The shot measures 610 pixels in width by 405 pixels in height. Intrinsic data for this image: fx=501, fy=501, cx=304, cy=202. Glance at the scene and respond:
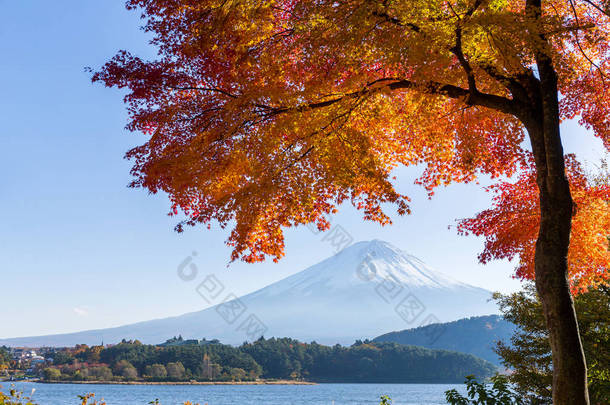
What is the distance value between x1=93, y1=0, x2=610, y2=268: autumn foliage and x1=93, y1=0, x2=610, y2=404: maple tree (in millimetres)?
18

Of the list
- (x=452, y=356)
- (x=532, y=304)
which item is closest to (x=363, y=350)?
(x=452, y=356)

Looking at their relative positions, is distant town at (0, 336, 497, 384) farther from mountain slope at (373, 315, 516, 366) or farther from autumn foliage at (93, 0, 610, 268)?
autumn foliage at (93, 0, 610, 268)

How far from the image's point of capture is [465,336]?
106 m

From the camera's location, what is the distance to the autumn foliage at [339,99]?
16.9ft

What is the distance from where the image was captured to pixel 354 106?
600 centimetres

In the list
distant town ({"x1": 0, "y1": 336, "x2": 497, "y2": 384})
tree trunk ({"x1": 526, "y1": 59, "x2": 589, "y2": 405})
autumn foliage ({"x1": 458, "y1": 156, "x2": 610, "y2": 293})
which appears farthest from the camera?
distant town ({"x1": 0, "y1": 336, "x2": 497, "y2": 384})

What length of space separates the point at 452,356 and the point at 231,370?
107 feet

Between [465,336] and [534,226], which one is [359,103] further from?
[465,336]

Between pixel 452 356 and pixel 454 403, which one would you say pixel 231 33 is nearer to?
pixel 454 403

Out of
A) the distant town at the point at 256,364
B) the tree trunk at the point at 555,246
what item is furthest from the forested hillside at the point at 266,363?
the tree trunk at the point at 555,246

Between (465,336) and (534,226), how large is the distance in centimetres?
10713

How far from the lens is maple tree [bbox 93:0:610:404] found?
5.05m

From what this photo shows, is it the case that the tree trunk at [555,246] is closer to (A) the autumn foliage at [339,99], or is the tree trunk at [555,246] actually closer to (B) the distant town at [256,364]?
(A) the autumn foliage at [339,99]

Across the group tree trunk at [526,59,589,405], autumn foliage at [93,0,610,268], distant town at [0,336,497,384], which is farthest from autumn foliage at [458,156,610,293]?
distant town at [0,336,497,384]
